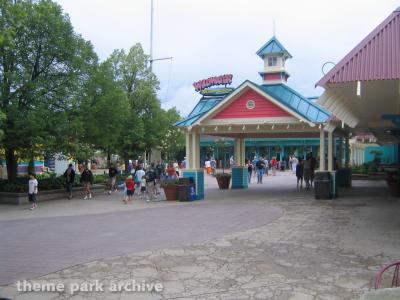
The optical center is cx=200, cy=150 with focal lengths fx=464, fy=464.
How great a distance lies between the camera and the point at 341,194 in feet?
66.7

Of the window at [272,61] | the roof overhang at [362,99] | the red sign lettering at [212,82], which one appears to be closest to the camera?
the roof overhang at [362,99]

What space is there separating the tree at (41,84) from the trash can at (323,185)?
1007 cm

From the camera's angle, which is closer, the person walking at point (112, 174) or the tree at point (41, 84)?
the tree at point (41, 84)

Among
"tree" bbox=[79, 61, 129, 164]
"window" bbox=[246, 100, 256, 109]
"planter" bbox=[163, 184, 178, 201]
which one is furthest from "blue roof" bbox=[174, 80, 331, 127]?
"tree" bbox=[79, 61, 129, 164]

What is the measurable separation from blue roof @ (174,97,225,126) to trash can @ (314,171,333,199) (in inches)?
206

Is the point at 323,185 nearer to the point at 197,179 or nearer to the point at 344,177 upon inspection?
the point at 197,179

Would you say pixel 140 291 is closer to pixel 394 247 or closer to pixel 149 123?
pixel 394 247

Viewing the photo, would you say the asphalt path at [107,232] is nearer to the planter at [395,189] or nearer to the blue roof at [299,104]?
the blue roof at [299,104]

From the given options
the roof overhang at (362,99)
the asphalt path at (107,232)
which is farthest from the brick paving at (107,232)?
the roof overhang at (362,99)

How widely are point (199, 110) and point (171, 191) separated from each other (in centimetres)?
471

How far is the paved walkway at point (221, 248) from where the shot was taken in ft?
21.6

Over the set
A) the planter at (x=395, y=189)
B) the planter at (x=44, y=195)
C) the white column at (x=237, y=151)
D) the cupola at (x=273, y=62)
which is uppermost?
the cupola at (x=273, y=62)

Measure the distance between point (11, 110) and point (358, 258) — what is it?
47.1 feet

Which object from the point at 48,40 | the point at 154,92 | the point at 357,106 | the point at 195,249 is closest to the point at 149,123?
the point at 154,92
